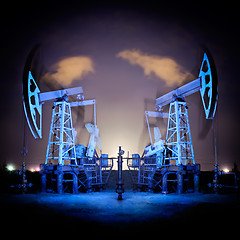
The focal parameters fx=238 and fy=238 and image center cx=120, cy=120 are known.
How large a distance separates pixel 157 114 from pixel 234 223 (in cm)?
1754

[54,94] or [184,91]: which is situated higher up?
[184,91]

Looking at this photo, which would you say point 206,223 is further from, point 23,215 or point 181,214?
point 23,215

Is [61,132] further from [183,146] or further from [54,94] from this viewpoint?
[183,146]

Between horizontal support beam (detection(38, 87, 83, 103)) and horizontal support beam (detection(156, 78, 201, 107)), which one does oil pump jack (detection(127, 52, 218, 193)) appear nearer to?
horizontal support beam (detection(156, 78, 201, 107))

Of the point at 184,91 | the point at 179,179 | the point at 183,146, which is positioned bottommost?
the point at 179,179

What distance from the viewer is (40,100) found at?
747 inches

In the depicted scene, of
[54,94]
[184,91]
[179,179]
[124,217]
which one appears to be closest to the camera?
[124,217]

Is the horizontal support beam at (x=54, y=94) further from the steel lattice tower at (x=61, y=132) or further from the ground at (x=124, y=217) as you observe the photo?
the ground at (x=124, y=217)

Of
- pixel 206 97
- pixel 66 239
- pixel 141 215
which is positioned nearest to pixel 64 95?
pixel 206 97

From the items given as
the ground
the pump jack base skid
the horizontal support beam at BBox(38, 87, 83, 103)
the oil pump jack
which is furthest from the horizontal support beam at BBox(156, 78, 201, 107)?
the ground

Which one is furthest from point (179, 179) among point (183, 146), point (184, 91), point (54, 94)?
point (54, 94)

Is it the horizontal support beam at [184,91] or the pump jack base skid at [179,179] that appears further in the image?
the horizontal support beam at [184,91]

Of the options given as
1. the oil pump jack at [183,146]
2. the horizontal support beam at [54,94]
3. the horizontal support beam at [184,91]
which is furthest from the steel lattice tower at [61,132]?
the horizontal support beam at [184,91]

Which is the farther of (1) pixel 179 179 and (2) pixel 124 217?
(1) pixel 179 179
